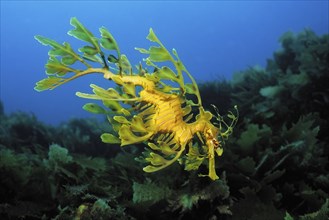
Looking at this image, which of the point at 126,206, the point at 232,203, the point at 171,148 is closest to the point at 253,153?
the point at 232,203

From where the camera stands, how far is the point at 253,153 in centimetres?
279

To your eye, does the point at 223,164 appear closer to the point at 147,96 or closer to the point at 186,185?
the point at 186,185

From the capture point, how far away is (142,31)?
76.5 metres

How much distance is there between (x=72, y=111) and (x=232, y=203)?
203 ft

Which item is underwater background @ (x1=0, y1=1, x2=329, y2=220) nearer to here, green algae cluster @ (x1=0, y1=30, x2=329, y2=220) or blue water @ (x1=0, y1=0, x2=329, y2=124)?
green algae cluster @ (x1=0, y1=30, x2=329, y2=220)

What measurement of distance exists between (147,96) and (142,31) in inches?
3050

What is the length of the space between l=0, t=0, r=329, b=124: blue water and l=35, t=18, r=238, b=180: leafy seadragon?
54.2m

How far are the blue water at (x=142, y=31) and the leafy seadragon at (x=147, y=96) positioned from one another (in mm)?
54199

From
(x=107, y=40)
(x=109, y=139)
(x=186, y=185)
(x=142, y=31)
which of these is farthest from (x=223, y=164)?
(x=142, y=31)

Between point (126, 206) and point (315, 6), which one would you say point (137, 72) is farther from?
point (315, 6)

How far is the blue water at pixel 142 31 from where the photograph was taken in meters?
63.6

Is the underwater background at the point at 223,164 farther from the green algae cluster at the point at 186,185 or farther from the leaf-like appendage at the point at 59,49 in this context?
the leaf-like appendage at the point at 59,49

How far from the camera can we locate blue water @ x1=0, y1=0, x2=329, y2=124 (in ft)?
209

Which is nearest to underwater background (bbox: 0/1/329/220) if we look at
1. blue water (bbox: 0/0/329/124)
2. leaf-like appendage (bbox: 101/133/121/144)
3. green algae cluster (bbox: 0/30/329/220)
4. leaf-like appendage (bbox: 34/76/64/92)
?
green algae cluster (bbox: 0/30/329/220)
